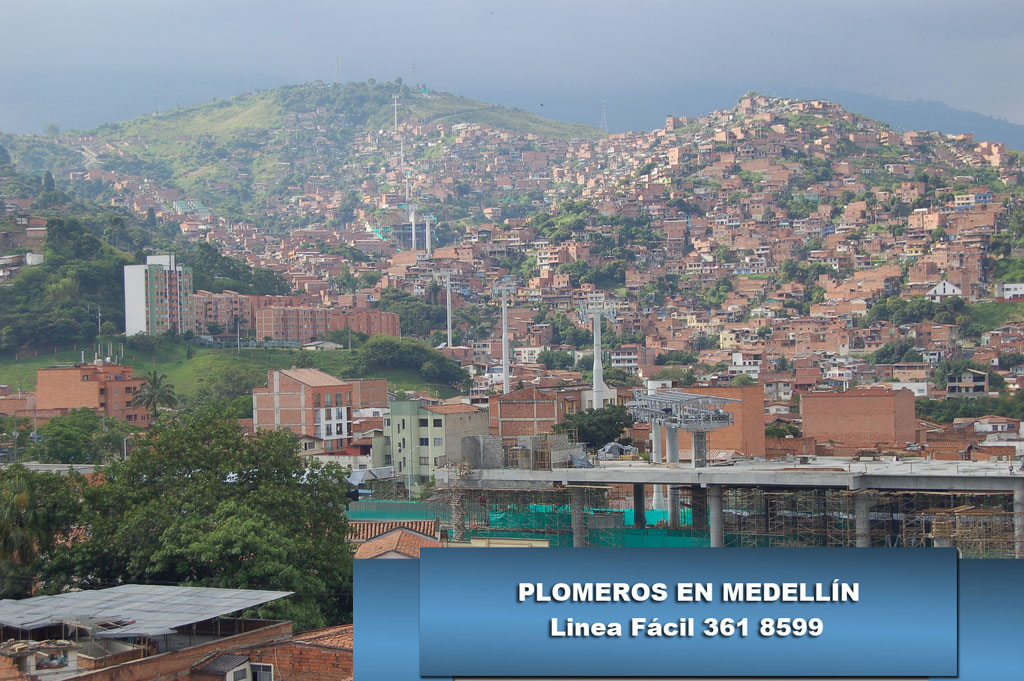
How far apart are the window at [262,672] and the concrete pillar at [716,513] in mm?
13930

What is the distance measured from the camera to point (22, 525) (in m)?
19.1

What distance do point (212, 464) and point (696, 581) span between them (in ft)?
43.7

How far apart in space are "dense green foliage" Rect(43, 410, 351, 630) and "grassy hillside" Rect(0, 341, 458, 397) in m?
39.9

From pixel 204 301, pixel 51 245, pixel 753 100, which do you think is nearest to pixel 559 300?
pixel 204 301

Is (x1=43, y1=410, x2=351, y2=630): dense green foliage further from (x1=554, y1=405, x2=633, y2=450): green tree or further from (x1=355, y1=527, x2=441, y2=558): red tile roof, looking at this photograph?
(x1=554, y1=405, x2=633, y2=450): green tree

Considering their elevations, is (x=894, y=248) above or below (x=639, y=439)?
above

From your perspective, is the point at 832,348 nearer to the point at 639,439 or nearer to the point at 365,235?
the point at 639,439

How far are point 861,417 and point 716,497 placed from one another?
616 inches

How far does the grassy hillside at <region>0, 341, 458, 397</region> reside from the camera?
6269 centimetres

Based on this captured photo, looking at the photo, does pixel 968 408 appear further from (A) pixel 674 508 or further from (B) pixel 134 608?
(B) pixel 134 608

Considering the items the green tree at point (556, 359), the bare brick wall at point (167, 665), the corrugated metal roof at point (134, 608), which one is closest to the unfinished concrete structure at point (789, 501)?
the corrugated metal roof at point (134, 608)

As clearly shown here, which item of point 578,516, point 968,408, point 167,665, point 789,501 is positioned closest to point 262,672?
point 167,665

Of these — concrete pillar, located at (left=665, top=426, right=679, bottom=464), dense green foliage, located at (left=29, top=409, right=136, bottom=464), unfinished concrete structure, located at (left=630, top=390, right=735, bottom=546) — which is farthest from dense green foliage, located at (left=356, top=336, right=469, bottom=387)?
concrete pillar, located at (left=665, top=426, right=679, bottom=464)

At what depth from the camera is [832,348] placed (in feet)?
258
